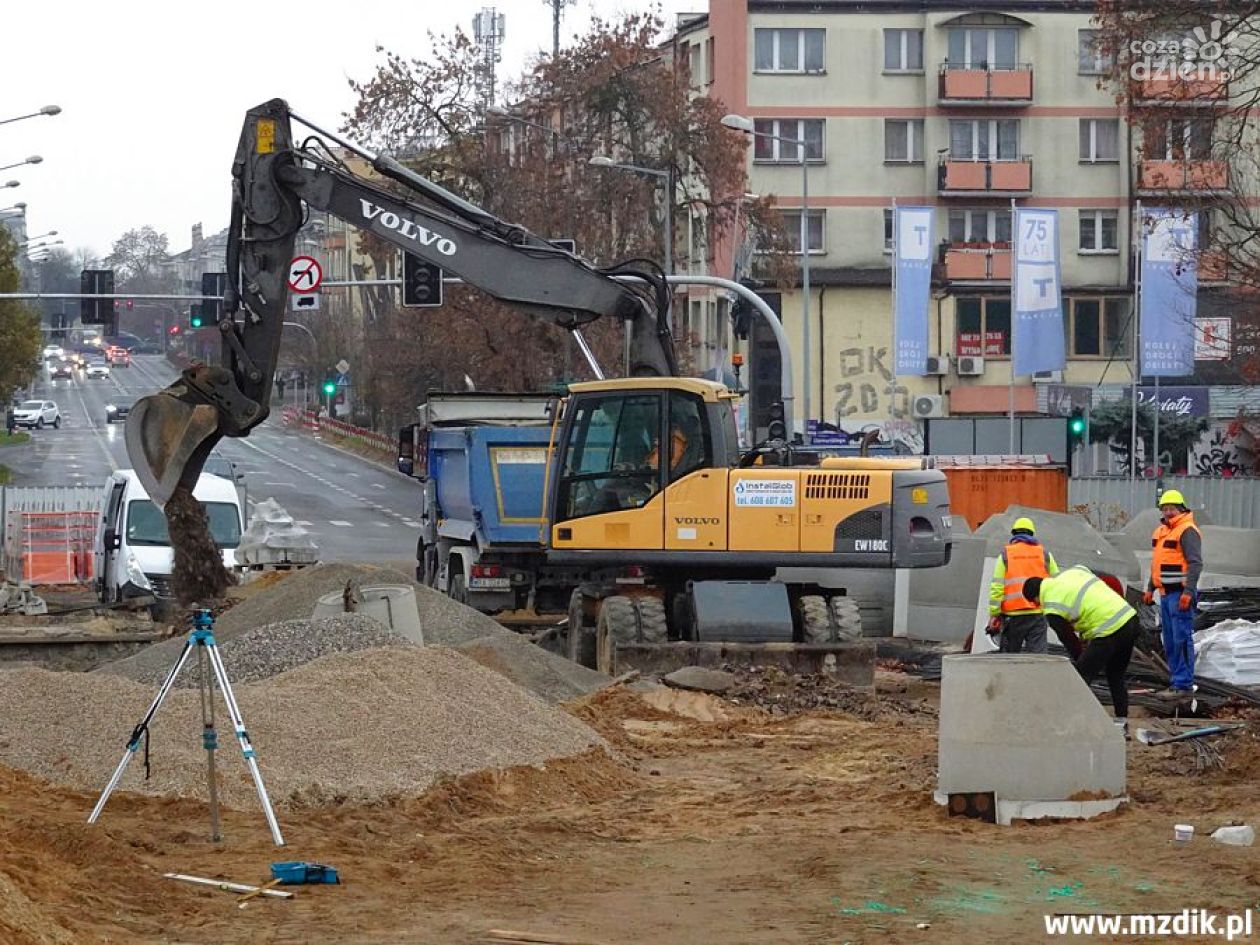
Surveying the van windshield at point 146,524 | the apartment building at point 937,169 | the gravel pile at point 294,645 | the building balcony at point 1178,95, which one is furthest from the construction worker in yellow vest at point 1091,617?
the apartment building at point 937,169

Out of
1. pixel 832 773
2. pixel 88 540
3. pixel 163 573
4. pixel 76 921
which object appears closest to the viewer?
pixel 76 921

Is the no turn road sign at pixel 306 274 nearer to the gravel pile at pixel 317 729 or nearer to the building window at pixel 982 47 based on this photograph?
the gravel pile at pixel 317 729

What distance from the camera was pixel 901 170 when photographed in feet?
212

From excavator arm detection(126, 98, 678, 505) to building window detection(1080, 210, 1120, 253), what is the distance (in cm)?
4603

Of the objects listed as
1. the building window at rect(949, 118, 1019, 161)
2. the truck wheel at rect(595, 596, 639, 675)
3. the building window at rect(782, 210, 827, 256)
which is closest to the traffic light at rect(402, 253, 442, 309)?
the truck wheel at rect(595, 596, 639, 675)

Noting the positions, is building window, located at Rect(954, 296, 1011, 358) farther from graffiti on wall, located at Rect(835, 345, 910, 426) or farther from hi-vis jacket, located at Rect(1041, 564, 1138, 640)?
hi-vis jacket, located at Rect(1041, 564, 1138, 640)

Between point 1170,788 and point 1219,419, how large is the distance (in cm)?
5085

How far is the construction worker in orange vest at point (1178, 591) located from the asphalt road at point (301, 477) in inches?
829

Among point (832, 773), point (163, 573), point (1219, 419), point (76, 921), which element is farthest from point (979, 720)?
point (1219, 419)

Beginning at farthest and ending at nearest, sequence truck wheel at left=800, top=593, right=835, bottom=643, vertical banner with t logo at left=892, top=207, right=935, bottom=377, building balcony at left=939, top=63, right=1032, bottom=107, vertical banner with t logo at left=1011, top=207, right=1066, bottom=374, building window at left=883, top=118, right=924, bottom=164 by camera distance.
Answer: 1. building window at left=883, top=118, right=924, bottom=164
2. building balcony at left=939, top=63, right=1032, bottom=107
3. vertical banner with t logo at left=892, top=207, right=935, bottom=377
4. vertical banner with t logo at left=1011, top=207, right=1066, bottom=374
5. truck wheel at left=800, top=593, right=835, bottom=643

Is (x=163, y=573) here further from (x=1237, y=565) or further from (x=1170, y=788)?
(x=1170, y=788)

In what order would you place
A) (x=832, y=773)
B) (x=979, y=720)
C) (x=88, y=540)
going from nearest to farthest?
(x=979, y=720), (x=832, y=773), (x=88, y=540)

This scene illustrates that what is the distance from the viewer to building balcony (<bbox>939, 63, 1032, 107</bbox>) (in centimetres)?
6325

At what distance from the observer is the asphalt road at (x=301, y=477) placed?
48.1m
